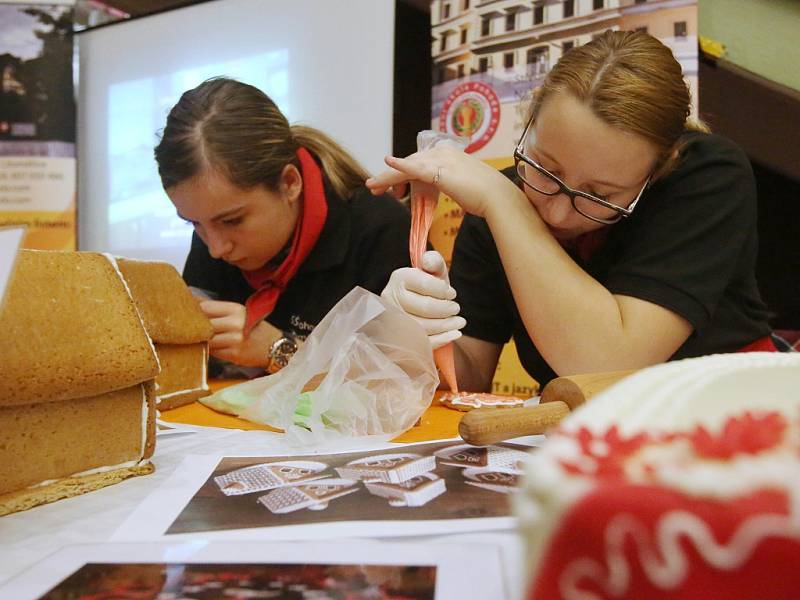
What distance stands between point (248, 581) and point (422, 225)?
0.61 meters

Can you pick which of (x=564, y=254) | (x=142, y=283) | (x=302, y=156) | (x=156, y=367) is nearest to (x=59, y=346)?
(x=156, y=367)

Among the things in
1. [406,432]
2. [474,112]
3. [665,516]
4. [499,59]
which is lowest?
[406,432]

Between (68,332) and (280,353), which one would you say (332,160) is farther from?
(68,332)

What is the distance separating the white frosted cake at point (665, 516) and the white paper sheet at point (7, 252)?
361 mm

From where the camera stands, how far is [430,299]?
Answer: 83cm

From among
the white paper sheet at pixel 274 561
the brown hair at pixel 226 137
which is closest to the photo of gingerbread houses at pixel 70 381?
the white paper sheet at pixel 274 561

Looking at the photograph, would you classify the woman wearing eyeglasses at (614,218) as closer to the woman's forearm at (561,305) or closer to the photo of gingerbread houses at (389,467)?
the woman's forearm at (561,305)

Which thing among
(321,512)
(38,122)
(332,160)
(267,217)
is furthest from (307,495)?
(38,122)

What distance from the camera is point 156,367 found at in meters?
0.57

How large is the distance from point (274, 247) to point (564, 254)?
651 mm

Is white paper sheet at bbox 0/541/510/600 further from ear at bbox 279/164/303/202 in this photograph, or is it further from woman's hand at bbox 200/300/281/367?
ear at bbox 279/164/303/202

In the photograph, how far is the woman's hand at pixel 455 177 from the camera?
0.86 metres

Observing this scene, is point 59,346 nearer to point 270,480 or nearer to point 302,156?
point 270,480

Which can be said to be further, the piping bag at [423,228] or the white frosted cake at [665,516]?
the piping bag at [423,228]
